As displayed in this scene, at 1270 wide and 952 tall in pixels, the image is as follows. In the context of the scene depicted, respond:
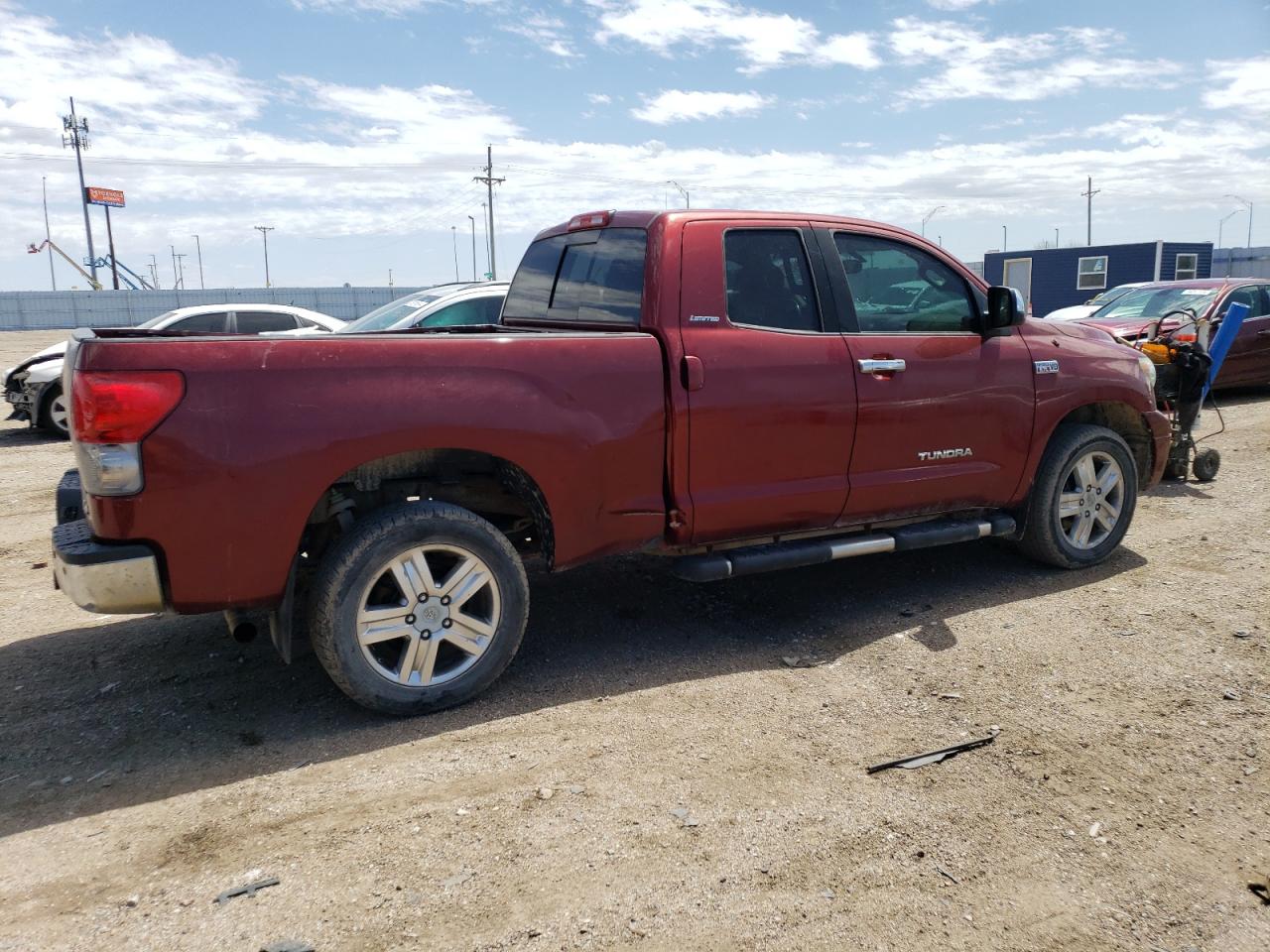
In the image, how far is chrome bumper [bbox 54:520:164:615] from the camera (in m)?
3.29

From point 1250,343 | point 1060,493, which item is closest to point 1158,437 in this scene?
point 1060,493

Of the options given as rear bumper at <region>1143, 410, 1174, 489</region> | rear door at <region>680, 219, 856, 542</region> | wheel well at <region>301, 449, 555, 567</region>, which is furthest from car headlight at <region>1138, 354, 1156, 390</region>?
wheel well at <region>301, 449, 555, 567</region>

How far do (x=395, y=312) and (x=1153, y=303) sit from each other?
9.86 metres

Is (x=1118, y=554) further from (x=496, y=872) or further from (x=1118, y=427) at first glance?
(x=496, y=872)

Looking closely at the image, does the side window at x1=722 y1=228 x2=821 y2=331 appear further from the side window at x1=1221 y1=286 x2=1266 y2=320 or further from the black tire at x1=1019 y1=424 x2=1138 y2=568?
the side window at x1=1221 y1=286 x2=1266 y2=320

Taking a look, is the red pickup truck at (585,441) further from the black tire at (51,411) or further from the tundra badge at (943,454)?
the black tire at (51,411)

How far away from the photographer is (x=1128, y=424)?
19.3 feet

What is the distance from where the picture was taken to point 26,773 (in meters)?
3.48

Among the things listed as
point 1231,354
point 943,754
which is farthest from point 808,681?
point 1231,354

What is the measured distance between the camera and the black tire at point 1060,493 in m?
5.43

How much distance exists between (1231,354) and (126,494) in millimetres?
13462

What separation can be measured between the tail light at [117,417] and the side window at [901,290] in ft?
10.3

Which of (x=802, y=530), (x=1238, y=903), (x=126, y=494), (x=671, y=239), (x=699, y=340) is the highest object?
(x=671, y=239)

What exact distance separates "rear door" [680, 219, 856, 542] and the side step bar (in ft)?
0.33
